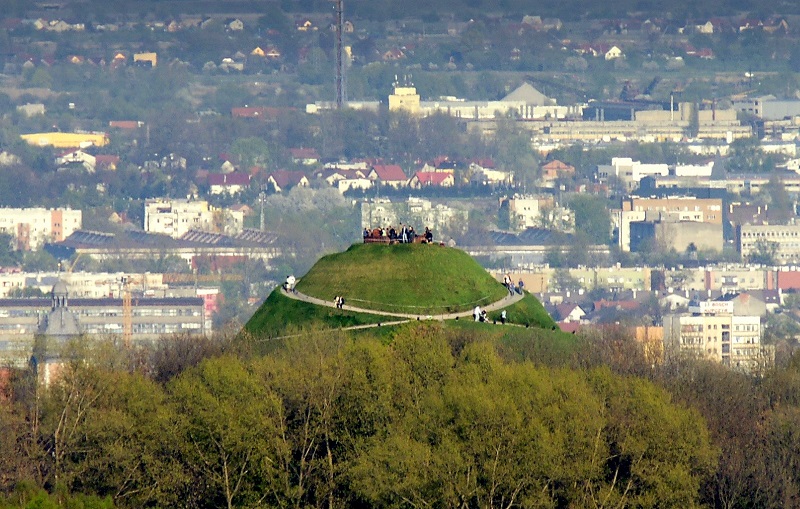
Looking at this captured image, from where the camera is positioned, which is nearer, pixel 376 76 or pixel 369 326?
pixel 369 326

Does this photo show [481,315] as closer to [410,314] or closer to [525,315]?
[410,314]

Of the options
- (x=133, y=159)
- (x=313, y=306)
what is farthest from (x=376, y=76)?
(x=313, y=306)

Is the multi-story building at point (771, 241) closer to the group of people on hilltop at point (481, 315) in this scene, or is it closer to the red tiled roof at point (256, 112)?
the red tiled roof at point (256, 112)

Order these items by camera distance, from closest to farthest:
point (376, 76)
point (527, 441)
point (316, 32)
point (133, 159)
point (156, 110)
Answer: point (527, 441) → point (133, 159) → point (156, 110) → point (376, 76) → point (316, 32)

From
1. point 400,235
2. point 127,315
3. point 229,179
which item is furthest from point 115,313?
point 229,179

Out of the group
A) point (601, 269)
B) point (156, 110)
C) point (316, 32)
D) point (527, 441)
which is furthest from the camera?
point (316, 32)

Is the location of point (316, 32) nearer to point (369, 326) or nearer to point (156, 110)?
point (156, 110)

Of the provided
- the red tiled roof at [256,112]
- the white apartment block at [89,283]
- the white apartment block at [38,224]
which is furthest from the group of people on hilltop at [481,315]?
the red tiled roof at [256,112]
